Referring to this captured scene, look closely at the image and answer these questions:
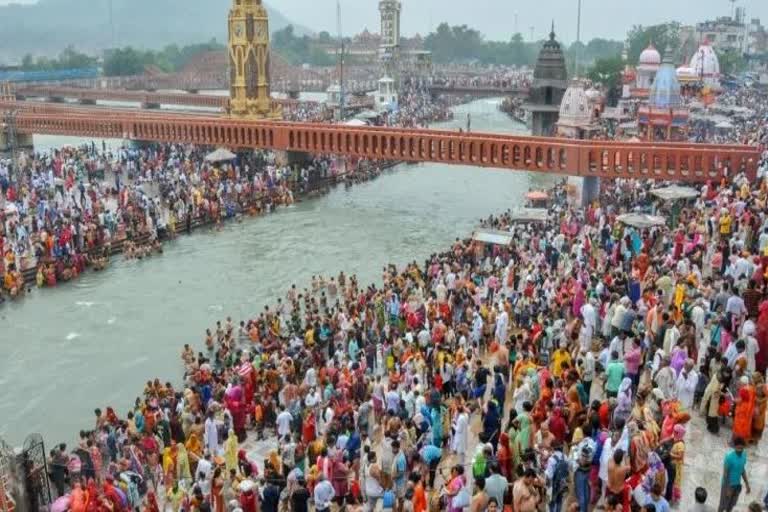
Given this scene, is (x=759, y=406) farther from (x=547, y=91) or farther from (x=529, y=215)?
(x=547, y=91)

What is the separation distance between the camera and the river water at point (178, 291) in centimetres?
1841

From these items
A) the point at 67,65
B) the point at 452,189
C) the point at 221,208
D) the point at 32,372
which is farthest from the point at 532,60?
the point at 32,372

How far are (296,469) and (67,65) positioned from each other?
143 metres

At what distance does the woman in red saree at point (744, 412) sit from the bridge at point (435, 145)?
21510mm

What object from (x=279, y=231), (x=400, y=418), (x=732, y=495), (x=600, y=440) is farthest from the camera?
(x=279, y=231)

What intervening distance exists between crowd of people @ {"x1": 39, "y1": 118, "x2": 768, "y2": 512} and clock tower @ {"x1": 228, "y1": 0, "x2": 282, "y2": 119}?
2957 cm

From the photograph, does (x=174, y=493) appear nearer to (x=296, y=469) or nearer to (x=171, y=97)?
(x=296, y=469)

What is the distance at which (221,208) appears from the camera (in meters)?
34.3

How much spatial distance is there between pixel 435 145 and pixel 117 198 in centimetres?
1423

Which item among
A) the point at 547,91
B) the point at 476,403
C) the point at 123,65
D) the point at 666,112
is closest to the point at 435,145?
the point at 666,112

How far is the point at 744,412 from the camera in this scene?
10758 mm

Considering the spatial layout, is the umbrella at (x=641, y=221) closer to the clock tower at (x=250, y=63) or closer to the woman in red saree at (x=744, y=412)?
the woman in red saree at (x=744, y=412)

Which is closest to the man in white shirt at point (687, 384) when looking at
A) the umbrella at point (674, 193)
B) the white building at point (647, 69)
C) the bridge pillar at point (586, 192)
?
the umbrella at point (674, 193)

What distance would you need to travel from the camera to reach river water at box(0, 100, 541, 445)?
18.4 meters
